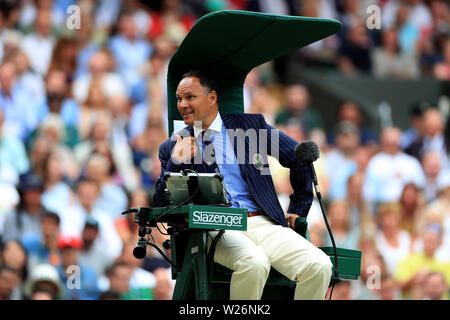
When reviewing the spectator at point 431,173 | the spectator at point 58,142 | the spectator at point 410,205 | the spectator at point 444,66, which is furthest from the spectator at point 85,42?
the spectator at point 444,66

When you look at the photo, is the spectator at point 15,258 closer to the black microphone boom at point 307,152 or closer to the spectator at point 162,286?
the spectator at point 162,286

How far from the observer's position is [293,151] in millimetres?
5629

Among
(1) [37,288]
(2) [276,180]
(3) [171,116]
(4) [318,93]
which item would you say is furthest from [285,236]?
(4) [318,93]

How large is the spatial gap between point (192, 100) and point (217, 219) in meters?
0.87

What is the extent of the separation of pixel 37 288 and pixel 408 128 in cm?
574

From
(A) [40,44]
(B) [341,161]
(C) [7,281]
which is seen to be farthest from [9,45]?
(B) [341,161]

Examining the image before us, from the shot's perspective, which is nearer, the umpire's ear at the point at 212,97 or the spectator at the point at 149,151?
the umpire's ear at the point at 212,97

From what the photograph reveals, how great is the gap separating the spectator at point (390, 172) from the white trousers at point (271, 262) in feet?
16.1

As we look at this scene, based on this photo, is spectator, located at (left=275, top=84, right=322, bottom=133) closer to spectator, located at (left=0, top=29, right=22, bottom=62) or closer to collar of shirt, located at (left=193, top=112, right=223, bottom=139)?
spectator, located at (left=0, top=29, right=22, bottom=62)

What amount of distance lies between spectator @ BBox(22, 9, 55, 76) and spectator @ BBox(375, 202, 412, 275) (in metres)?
3.79

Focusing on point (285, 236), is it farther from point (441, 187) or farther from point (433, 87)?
point (433, 87)

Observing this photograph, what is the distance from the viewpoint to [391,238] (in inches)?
376

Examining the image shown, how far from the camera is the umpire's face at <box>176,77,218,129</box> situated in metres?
5.47

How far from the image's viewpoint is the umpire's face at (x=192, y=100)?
5.47m
